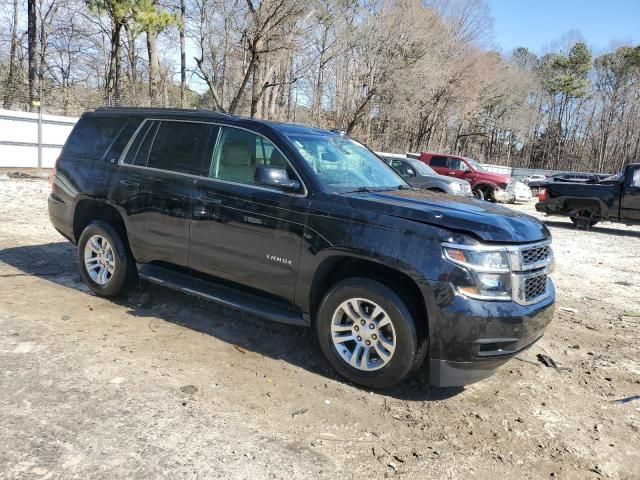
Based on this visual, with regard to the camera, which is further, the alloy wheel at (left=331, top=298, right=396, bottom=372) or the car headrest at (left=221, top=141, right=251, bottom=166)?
the car headrest at (left=221, top=141, right=251, bottom=166)

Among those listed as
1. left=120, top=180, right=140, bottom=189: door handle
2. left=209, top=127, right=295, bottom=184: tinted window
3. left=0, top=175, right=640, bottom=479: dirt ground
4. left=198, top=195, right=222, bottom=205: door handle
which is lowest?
left=0, top=175, right=640, bottom=479: dirt ground

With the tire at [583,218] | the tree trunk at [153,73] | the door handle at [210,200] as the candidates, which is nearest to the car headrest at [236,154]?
the door handle at [210,200]

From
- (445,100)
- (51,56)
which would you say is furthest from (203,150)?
(445,100)

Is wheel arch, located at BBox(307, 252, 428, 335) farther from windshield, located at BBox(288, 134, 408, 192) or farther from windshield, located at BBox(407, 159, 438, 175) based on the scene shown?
windshield, located at BBox(407, 159, 438, 175)

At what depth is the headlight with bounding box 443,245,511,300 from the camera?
10.9ft

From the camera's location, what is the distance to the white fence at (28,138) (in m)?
16.4

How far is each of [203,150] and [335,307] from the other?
1937mm

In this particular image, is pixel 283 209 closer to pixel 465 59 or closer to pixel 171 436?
pixel 171 436

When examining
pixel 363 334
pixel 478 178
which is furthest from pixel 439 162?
pixel 363 334

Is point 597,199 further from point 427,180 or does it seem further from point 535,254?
point 535,254

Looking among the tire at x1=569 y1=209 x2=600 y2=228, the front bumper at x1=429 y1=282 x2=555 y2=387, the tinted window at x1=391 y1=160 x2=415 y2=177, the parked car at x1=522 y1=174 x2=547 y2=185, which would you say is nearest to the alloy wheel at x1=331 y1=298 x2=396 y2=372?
the front bumper at x1=429 y1=282 x2=555 y2=387

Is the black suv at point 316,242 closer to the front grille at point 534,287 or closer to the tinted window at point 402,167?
the front grille at point 534,287

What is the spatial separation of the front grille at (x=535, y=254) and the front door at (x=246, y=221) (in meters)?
1.56

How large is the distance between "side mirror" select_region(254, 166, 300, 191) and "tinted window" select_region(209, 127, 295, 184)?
20cm
